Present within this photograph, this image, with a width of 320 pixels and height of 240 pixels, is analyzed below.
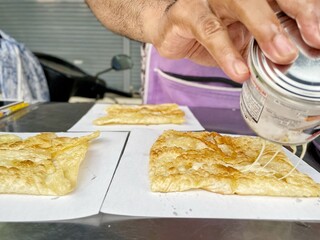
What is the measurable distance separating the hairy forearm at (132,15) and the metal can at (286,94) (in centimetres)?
52

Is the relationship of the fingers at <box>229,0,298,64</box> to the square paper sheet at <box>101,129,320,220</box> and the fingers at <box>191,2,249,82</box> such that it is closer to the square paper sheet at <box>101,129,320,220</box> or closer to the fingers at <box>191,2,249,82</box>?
the fingers at <box>191,2,249,82</box>

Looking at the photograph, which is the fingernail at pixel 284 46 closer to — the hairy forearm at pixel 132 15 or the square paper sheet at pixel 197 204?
the square paper sheet at pixel 197 204

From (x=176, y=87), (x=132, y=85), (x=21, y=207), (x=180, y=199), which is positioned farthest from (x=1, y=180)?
(x=132, y=85)

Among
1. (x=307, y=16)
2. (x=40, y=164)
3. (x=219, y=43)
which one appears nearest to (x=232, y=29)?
(x=219, y=43)

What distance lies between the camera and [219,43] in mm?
692

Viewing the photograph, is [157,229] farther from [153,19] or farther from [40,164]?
[153,19]

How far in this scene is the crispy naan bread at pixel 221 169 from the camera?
715 millimetres

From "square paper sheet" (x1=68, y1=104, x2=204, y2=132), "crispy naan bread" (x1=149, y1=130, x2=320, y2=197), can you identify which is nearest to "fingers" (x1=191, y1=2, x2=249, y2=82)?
"crispy naan bread" (x1=149, y1=130, x2=320, y2=197)

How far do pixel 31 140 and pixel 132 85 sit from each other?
298cm

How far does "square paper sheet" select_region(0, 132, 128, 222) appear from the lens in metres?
0.62

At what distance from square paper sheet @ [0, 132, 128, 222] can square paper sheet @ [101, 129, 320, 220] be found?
3cm

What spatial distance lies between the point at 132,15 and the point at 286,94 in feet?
2.97

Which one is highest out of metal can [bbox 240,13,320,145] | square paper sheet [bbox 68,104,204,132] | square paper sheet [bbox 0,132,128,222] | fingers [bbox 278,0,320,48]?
fingers [bbox 278,0,320,48]

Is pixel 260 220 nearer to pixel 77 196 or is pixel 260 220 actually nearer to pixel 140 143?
pixel 77 196
